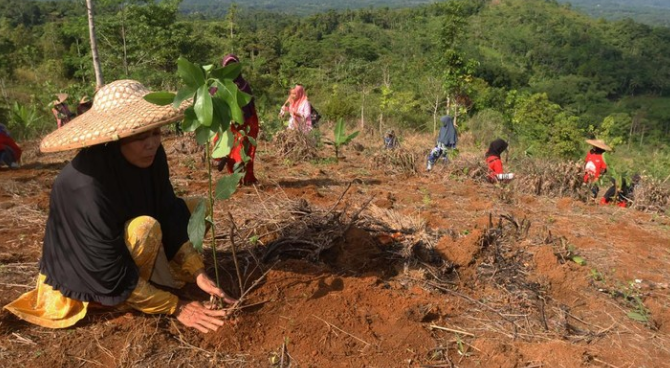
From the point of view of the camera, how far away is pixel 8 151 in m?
4.96

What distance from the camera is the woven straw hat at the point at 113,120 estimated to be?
1.68 meters

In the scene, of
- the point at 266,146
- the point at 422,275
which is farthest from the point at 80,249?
the point at 266,146

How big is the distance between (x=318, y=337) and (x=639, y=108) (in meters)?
60.6

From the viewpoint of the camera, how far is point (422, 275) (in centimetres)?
249

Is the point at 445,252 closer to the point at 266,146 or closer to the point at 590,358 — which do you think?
the point at 590,358

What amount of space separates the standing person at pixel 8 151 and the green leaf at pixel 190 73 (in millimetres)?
4521

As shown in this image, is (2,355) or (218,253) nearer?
(2,355)

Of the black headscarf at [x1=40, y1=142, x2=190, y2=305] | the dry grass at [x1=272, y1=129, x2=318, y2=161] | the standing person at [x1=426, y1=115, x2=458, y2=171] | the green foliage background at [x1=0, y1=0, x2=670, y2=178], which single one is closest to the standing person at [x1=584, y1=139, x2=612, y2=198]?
the standing person at [x1=426, y1=115, x2=458, y2=171]

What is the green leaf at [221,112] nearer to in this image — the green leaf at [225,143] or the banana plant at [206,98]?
the banana plant at [206,98]

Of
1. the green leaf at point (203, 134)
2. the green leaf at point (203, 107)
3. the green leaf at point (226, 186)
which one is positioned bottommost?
the green leaf at point (226, 186)

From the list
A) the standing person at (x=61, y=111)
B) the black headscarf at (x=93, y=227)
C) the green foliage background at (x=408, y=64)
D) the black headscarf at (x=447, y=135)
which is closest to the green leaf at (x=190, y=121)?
the black headscarf at (x=93, y=227)

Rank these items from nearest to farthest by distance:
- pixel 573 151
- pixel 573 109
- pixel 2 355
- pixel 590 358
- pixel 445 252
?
1. pixel 2 355
2. pixel 590 358
3. pixel 445 252
4. pixel 573 151
5. pixel 573 109

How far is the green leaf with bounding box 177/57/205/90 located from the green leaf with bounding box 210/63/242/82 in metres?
0.05

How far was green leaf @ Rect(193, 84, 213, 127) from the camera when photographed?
4.99 ft
